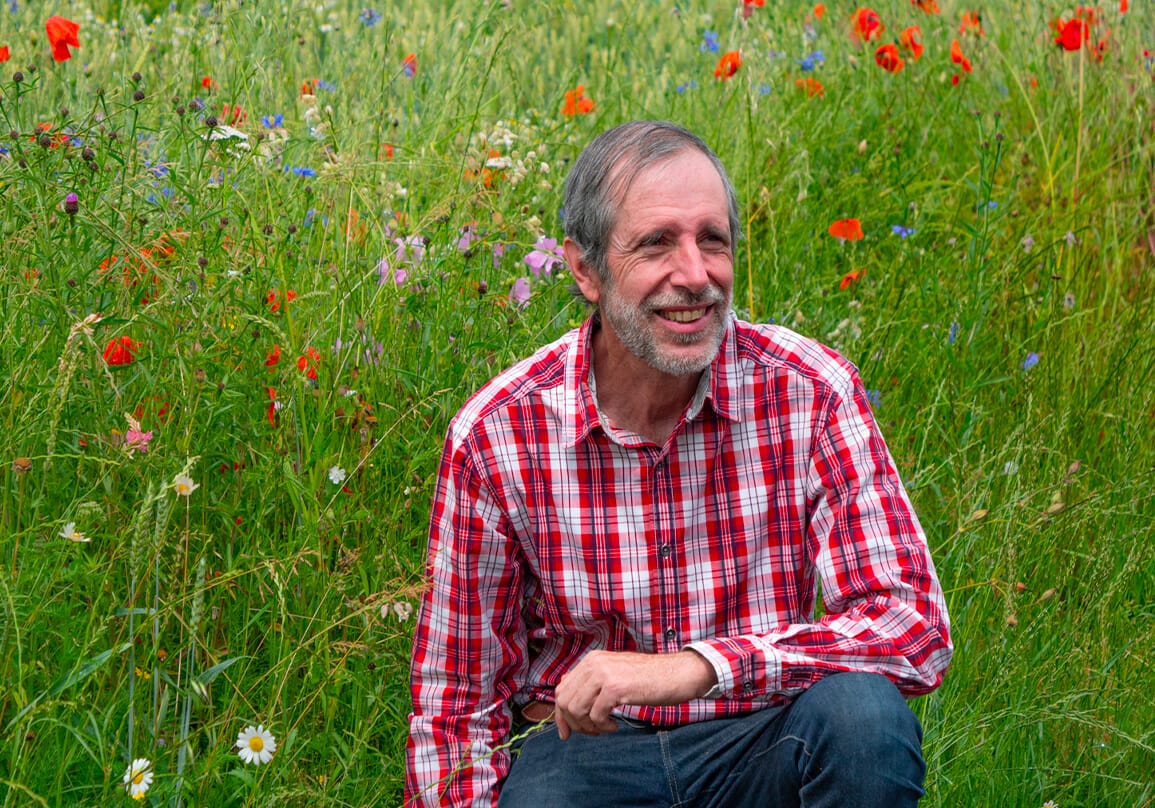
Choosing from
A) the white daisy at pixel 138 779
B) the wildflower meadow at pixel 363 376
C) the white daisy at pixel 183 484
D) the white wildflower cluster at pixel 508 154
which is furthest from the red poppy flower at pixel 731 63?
the white daisy at pixel 138 779

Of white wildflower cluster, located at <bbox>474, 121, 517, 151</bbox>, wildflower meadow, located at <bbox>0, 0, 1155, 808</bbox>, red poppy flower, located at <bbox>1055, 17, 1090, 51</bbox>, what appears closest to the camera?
wildflower meadow, located at <bbox>0, 0, 1155, 808</bbox>

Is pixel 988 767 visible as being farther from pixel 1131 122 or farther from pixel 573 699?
pixel 1131 122

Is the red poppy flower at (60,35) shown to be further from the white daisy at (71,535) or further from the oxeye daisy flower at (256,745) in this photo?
the oxeye daisy flower at (256,745)

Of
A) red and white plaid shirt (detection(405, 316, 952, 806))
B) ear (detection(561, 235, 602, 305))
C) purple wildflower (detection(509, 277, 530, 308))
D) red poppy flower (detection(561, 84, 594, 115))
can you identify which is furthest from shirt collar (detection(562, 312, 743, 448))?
red poppy flower (detection(561, 84, 594, 115))

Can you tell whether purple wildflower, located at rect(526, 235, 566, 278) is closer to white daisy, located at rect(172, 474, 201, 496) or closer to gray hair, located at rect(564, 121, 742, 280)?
gray hair, located at rect(564, 121, 742, 280)

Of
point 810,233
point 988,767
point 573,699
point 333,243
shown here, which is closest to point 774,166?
point 810,233

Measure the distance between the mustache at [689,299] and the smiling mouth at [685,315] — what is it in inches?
0.6

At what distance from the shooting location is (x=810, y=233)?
4.16m

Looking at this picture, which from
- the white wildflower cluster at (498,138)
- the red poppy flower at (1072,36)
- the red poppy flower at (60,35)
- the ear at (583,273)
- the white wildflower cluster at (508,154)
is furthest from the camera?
the red poppy flower at (1072,36)

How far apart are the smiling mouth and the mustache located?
1 cm

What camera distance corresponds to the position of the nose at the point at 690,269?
2.32 m

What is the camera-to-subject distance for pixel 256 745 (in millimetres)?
2088

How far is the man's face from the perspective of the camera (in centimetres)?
233

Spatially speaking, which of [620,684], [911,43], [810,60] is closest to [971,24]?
[911,43]
